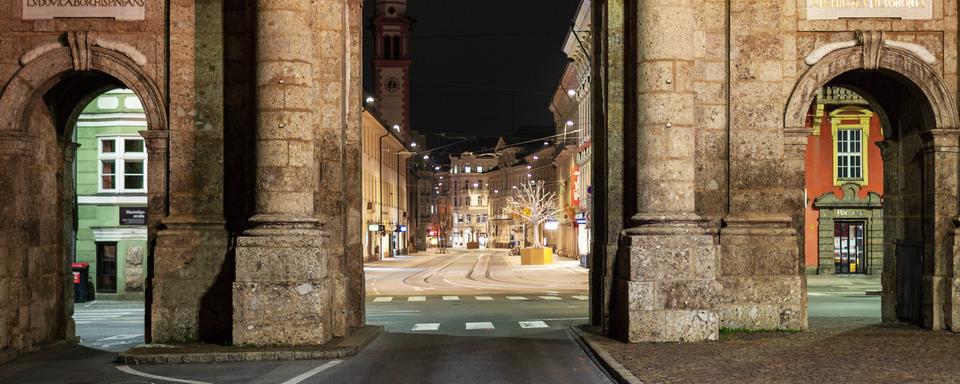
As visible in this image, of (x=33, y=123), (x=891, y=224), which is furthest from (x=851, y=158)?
(x=33, y=123)

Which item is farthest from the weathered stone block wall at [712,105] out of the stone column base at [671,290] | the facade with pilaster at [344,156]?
the stone column base at [671,290]

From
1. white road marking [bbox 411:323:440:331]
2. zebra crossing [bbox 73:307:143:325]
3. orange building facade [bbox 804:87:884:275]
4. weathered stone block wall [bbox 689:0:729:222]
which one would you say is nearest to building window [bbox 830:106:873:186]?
orange building facade [bbox 804:87:884:275]

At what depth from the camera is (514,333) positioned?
18.0 meters

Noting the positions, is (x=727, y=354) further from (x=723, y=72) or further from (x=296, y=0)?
(x=296, y=0)

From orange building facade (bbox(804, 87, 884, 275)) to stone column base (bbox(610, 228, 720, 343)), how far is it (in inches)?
1232

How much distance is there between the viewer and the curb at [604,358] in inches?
445

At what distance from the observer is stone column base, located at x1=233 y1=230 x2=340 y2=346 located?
14.5 m

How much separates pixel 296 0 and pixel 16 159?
505cm

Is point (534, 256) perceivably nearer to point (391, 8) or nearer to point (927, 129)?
point (927, 129)

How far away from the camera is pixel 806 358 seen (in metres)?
12.8

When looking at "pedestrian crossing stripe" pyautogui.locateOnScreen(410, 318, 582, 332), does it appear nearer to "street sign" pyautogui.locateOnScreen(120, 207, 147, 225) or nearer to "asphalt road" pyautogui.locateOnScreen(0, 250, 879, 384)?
"asphalt road" pyautogui.locateOnScreen(0, 250, 879, 384)

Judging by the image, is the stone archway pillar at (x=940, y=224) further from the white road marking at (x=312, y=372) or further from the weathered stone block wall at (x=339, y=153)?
the white road marking at (x=312, y=372)

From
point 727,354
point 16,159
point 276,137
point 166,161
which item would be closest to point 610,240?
point 727,354

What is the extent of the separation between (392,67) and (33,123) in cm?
8247
